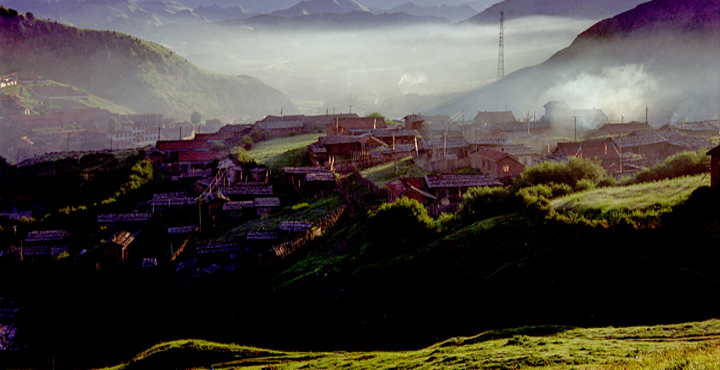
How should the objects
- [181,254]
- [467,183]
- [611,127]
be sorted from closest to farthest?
1. [181,254]
2. [467,183]
3. [611,127]

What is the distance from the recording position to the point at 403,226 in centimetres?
3067

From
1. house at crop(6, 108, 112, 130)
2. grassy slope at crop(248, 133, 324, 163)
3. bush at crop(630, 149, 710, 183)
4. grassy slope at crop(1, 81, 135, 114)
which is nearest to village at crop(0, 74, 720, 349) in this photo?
grassy slope at crop(248, 133, 324, 163)

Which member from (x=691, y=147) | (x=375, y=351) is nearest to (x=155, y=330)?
(x=375, y=351)

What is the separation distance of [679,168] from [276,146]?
53.6 meters

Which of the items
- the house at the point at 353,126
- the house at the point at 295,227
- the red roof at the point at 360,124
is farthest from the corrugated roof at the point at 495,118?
the house at the point at 295,227

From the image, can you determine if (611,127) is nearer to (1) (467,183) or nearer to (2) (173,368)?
(1) (467,183)

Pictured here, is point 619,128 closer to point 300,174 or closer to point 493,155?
point 493,155

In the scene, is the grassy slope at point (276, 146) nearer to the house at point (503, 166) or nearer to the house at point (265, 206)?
the house at point (265, 206)

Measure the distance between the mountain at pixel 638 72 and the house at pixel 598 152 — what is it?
41.9 m

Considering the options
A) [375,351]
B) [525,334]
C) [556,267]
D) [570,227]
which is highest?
[570,227]

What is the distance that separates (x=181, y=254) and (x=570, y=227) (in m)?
28.2

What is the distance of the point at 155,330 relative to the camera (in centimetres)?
2962

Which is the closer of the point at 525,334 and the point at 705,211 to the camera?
the point at 525,334

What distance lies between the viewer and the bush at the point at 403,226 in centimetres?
3064
